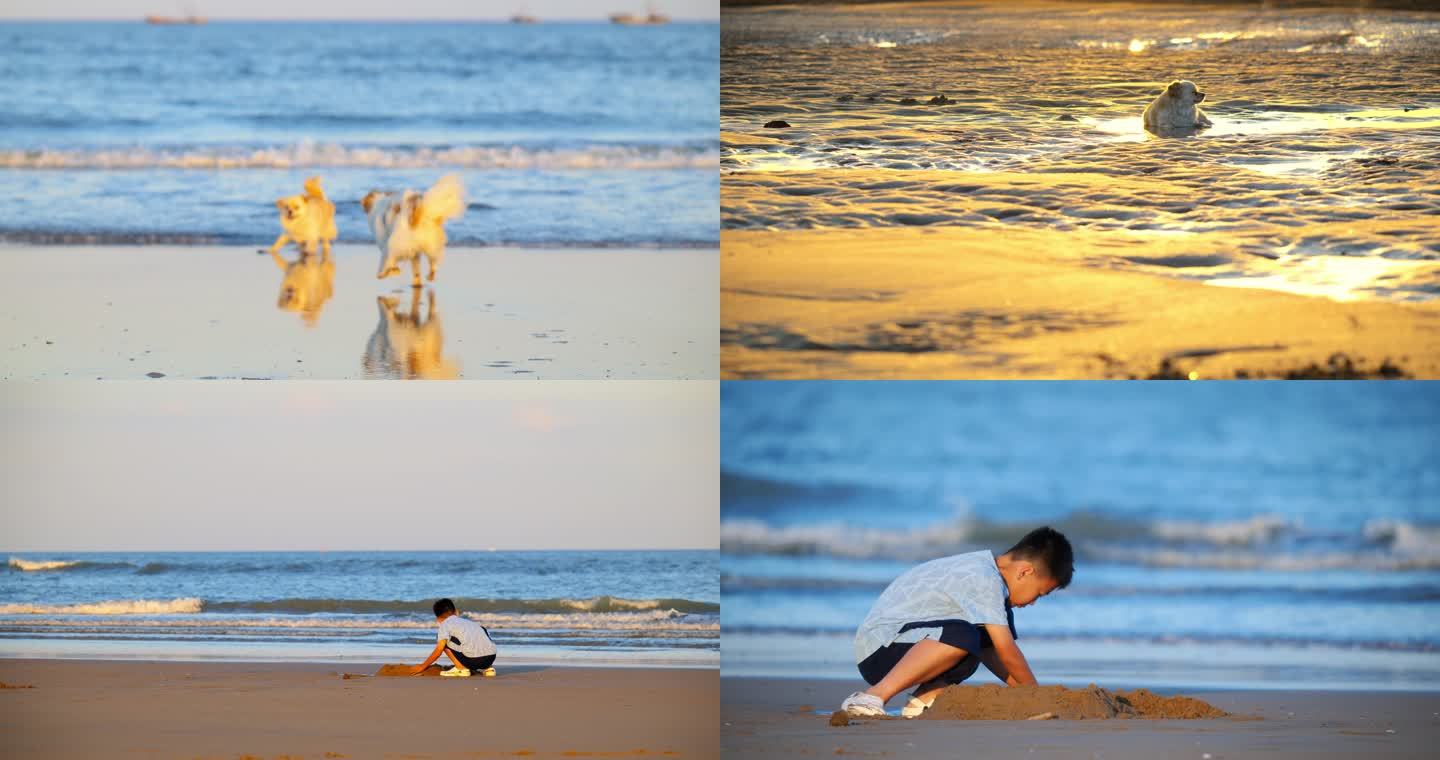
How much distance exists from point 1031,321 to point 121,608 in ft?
11.8

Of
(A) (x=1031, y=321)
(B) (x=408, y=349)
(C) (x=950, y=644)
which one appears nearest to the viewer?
(C) (x=950, y=644)

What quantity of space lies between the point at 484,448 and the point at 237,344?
1.06m

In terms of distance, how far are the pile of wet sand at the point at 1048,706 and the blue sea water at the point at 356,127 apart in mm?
2605

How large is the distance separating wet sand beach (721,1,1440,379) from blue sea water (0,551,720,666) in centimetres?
135

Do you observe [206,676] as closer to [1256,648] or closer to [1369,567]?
[1256,648]

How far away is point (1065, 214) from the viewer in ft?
13.6

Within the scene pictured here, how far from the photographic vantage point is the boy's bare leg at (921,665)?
10.6ft

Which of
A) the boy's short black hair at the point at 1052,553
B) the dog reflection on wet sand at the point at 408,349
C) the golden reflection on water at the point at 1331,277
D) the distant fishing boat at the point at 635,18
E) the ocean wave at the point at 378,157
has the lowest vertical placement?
the boy's short black hair at the point at 1052,553

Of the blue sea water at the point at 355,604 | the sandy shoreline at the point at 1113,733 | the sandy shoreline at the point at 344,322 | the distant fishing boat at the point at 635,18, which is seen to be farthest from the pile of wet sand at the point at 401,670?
the distant fishing boat at the point at 635,18

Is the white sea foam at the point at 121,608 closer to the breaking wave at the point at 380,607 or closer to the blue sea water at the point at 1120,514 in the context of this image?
the breaking wave at the point at 380,607

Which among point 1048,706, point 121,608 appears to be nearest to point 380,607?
point 121,608

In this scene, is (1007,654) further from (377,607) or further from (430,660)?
(377,607)

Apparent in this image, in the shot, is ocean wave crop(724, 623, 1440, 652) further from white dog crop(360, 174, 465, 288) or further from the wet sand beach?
white dog crop(360, 174, 465, 288)

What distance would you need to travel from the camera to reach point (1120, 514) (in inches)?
183
